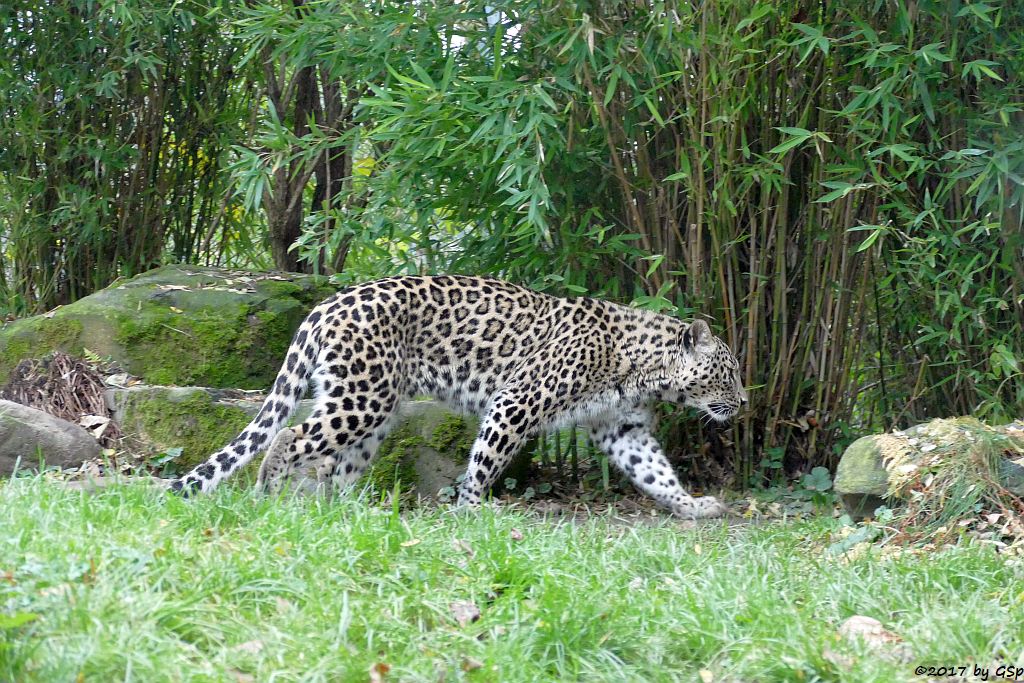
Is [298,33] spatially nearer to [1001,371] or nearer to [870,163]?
[870,163]

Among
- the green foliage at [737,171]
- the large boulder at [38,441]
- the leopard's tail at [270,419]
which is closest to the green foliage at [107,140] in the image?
the green foliage at [737,171]

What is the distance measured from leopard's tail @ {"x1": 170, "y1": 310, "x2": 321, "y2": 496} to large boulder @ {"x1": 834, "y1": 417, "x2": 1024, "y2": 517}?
124 inches

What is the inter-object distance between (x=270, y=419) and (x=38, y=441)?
135cm

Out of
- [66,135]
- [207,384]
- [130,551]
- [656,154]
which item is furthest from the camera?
[66,135]

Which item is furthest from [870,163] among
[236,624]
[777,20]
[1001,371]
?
[236,624]

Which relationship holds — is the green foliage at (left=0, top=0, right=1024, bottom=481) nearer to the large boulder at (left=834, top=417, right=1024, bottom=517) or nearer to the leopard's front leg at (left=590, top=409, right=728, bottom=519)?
the leopard's front leg at (left=590, top=409, right=728, bottom=519)

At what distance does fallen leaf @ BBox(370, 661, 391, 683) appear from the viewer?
384cm

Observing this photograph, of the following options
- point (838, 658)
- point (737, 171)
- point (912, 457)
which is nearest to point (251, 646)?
point (838, 658)

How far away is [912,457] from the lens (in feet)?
20.5

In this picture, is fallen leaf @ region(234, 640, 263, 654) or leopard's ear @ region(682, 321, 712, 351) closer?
fallen leaf @ region(234, 640, 263, 654)

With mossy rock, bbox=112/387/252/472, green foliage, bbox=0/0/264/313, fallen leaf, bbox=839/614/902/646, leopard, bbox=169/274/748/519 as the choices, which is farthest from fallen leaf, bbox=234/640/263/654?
green foliage, bbox=0/0/264/313

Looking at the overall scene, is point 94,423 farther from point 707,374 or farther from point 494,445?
point 707,374

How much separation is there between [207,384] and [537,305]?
2.53 meters

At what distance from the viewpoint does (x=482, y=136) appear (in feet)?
22.5
